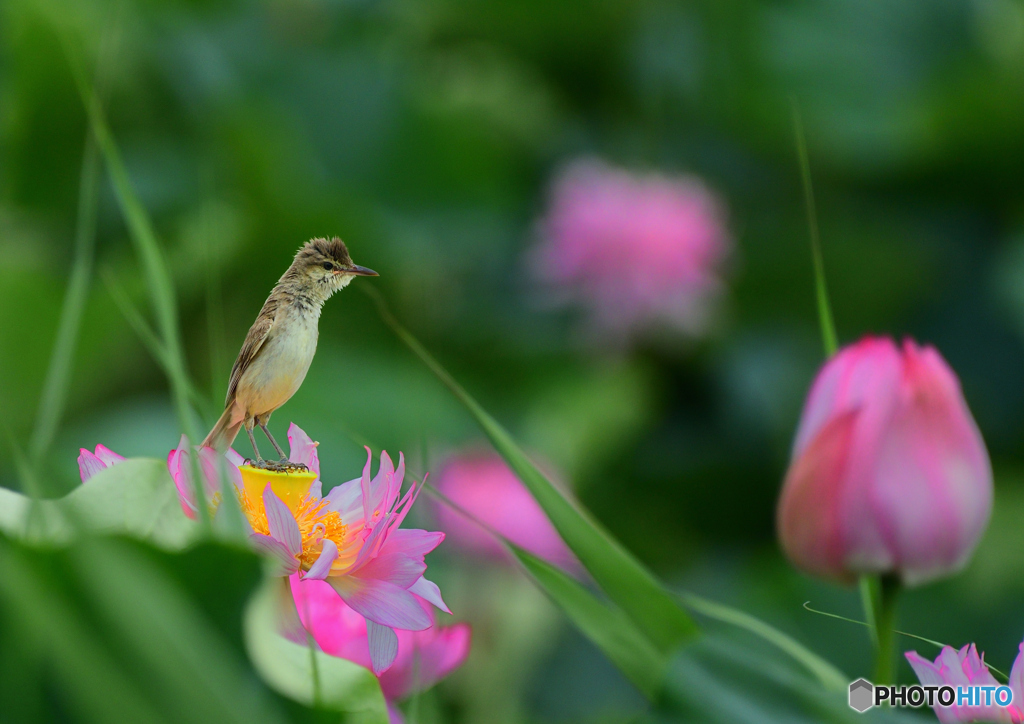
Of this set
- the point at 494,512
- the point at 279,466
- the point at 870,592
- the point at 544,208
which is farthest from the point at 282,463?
the point at 544,208

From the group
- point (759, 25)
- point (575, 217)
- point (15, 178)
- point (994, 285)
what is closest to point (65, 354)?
point (575, 217)

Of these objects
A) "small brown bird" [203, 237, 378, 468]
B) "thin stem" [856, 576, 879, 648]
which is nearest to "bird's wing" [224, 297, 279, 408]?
"small brown bird" [203, 237, 378, 468]

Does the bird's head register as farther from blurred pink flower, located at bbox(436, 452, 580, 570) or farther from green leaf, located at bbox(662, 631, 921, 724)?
blurred pink flower, located at bbox(436, 452, 580, 570)

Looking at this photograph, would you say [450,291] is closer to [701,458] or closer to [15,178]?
[701,458]

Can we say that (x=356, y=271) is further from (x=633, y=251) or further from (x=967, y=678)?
(x=633, y=251)

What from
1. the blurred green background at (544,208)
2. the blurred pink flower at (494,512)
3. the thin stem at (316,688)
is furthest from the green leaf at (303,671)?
the blurred green background at (544,208)

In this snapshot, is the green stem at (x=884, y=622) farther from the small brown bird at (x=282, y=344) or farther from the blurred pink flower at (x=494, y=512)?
the blurred pink flower at (x=494, y=512)
